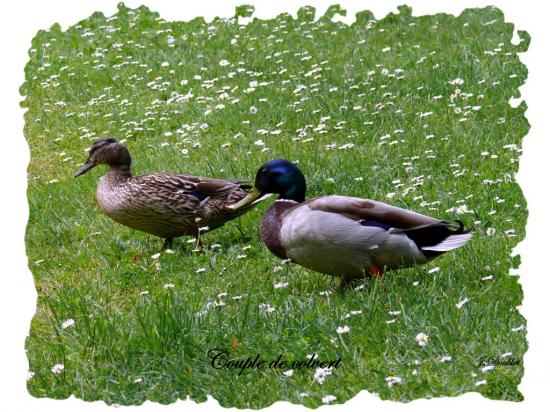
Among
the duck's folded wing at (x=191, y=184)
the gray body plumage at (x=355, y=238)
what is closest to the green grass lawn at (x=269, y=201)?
the gray body plumage at (x=355, y=238)

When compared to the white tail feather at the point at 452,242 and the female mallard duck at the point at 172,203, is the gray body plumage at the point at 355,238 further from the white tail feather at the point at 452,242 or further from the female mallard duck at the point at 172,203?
the female mallard duck at the point at 172,203

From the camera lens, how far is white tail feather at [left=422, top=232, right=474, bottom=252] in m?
6.75

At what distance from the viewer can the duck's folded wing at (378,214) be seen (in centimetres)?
677

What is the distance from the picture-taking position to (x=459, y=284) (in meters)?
6.71

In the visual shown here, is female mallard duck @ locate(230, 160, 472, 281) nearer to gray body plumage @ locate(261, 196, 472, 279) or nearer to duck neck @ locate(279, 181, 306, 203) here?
gray body plumage @ locate(261, 196, 472, 279)

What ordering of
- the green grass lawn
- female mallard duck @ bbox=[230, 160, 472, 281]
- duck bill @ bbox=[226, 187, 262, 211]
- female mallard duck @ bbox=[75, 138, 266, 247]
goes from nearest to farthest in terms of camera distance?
1. the green grass lawn
2. female mallard duck @ bbox=[230, 160, 472, 281]
3. duck bill @ bbox=[226, 187, 262, 211]
4. female mallard duck @ bbox=[75, 138, 266, 247]

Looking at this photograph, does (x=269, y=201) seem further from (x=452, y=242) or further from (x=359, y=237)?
(x=452, y=242)

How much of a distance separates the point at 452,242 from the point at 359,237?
0.56 meters

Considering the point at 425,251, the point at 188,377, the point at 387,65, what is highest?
the point at 387,65

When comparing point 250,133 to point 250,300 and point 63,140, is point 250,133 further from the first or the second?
point 250,300

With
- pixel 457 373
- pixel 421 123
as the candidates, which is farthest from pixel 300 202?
pixel 421 123

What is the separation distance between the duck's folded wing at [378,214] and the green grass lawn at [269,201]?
1.13ft

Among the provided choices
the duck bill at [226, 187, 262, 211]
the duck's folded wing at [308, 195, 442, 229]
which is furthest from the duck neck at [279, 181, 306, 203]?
the duck's folded wing at [308, 195, 442, 229]

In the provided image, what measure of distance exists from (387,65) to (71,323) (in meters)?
5.57
